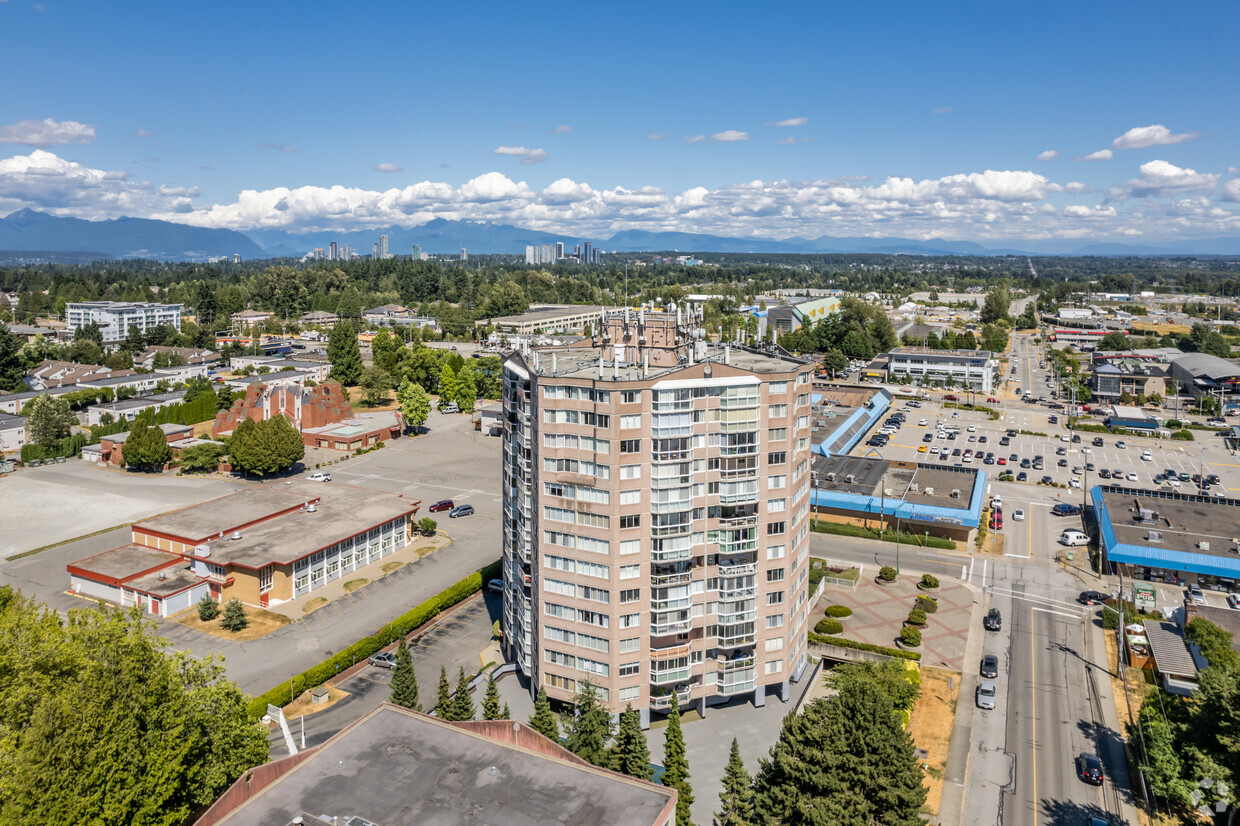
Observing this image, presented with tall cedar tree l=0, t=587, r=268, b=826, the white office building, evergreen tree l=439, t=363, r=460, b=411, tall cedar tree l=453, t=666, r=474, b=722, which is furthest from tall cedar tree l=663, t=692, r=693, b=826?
the white office building

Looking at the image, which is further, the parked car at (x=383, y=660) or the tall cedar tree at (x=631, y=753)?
the parked car at (x=383, y=660)

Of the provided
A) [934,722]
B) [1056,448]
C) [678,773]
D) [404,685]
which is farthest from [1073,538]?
[404,685]

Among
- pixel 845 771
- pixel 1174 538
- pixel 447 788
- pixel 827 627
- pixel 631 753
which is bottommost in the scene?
pixel 827 627

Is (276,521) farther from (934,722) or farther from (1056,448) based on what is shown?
Result: (1056,448)

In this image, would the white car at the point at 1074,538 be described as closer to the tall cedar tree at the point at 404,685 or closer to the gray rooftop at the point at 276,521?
the gray rooftop at the point at 276,521

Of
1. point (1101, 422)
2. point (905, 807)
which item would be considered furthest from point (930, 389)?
point (905, 807)

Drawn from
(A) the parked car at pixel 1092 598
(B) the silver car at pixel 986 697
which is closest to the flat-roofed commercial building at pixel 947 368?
(A) the parked car at pixel 1092 598
